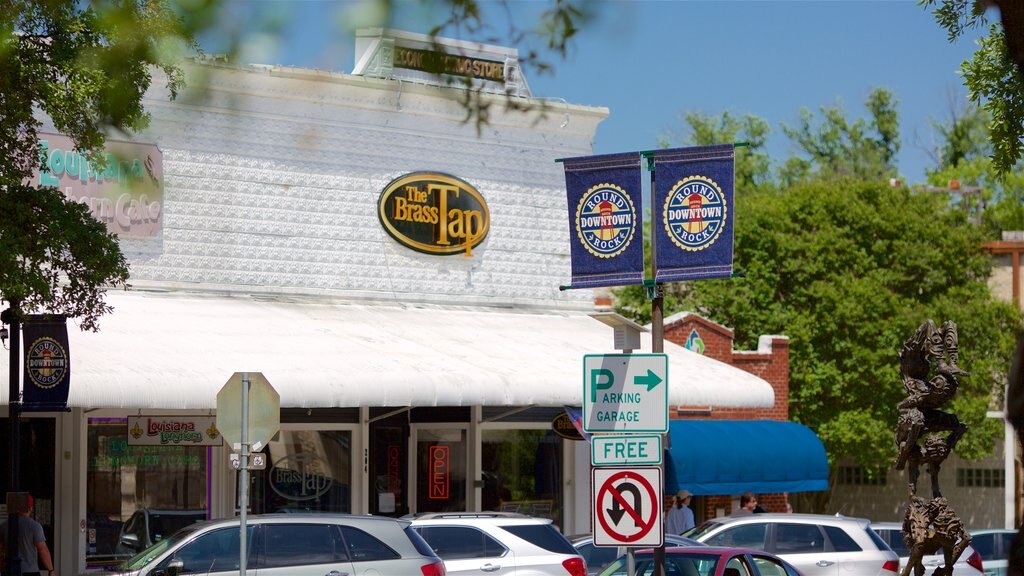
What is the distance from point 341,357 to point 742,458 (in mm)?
8132

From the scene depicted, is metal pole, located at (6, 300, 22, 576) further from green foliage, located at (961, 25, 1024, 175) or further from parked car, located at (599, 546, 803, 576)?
green foliage, located at (961, 25, 1024, 175)

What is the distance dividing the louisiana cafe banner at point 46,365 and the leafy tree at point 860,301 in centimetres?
2645

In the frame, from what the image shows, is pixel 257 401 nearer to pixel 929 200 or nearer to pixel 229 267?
pixel 229 267

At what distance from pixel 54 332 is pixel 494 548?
5.53 metres

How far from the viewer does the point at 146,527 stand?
66.7ft

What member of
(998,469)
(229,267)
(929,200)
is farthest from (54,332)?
(998,469)

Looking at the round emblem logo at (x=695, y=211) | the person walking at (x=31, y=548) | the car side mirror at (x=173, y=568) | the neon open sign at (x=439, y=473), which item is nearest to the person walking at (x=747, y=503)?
the neon open sign at (x=439, y=473)

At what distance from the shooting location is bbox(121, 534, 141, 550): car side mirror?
19.8 meters

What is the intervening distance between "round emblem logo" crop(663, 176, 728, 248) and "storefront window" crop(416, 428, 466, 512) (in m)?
10.6

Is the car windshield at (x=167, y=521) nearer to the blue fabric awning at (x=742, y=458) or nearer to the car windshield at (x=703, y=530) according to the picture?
the car windshield at (x=703, y=530)

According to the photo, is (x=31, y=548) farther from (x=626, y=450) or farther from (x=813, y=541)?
(x=813, y=541)

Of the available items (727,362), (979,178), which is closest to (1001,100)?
(727,362)

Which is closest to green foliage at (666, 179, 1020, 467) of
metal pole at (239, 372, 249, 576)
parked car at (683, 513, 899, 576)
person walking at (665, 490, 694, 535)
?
person walking at (665, 490, 694, 535)

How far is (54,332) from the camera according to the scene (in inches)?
592
